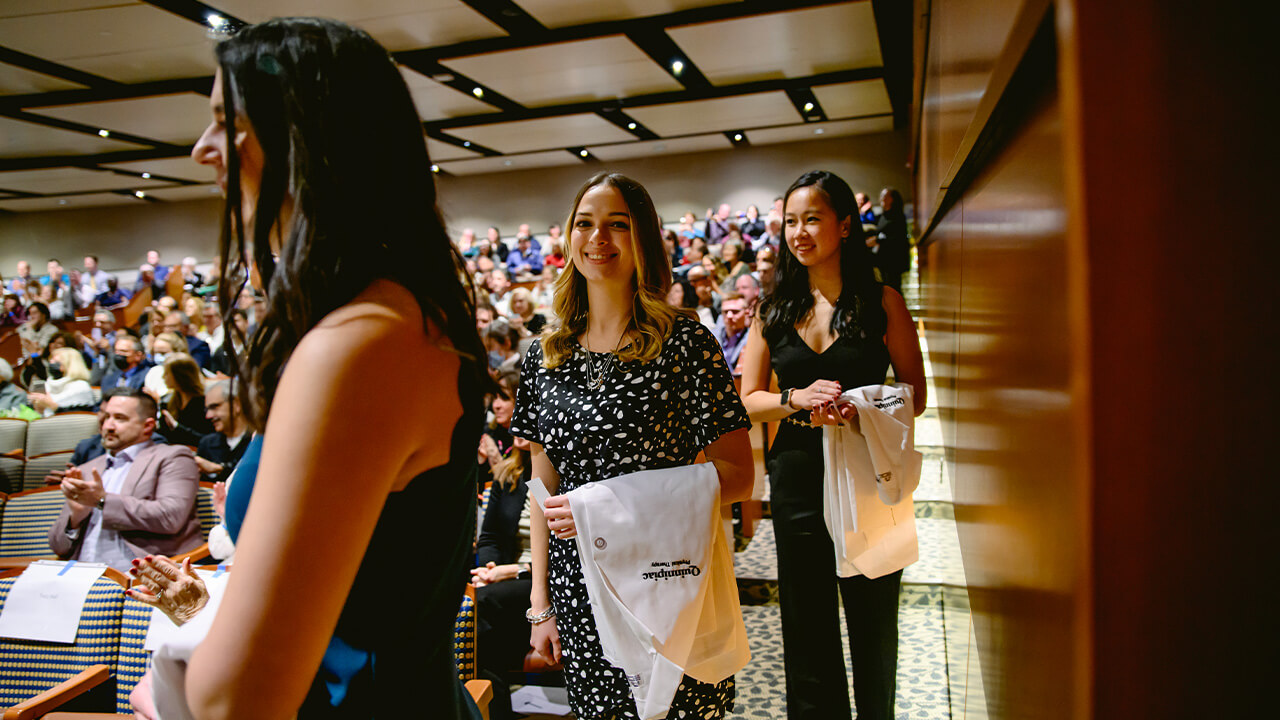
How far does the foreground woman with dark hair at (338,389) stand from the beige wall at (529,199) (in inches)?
598

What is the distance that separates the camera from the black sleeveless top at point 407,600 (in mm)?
783

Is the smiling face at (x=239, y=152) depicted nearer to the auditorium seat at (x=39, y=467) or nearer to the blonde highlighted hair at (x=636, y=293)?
the blonde highlighted hair at (x=636, y=293)

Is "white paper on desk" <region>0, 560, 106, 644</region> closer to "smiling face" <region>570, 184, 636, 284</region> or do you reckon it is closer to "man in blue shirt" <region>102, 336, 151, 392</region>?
"smiling face" <region>570, 184, 636, 284</region>

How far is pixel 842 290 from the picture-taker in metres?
2.14

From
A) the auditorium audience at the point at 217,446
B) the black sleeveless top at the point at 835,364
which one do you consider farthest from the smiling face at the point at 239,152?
the auditorium audience at the point at 217,446

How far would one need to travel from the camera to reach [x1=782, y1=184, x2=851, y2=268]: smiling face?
2.12 meters

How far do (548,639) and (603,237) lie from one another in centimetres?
93

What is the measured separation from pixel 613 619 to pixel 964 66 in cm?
145

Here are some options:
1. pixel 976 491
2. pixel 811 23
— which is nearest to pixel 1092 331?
pixel 976 491

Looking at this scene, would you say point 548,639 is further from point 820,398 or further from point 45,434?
point 45,434

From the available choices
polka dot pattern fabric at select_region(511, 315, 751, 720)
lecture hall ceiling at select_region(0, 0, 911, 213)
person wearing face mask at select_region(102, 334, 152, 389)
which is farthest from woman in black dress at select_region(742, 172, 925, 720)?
person wearing face mask at select_region(102, 334, 152, 389)

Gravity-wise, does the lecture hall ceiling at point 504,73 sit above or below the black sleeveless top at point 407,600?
above

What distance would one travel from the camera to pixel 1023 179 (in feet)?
2.62

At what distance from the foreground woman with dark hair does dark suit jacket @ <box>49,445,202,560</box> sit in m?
3.17
